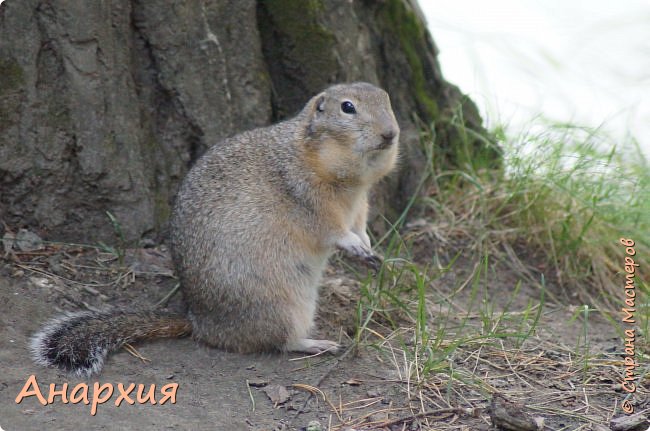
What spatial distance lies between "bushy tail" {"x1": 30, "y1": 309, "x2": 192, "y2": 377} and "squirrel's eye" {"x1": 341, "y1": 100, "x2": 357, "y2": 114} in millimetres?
1554

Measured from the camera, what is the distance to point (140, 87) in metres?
5.55

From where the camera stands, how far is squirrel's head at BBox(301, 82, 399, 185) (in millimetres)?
4711

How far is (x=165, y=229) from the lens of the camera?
5707 mm

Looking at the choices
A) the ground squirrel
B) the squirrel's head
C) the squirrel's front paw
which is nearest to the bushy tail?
the ground squirrel

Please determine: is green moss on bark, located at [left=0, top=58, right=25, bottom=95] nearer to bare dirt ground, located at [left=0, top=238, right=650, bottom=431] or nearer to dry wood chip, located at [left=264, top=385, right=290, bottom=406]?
bare dirt ground, located at [left=0, top=238, right=650, bottom=431]

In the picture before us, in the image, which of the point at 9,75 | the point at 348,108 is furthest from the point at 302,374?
the point at 9,75

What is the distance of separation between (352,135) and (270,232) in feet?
2.41

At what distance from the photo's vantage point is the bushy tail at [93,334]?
448cm

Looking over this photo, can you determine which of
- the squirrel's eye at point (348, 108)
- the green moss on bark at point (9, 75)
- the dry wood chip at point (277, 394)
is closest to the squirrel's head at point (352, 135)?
the squirrel's eye at point (348, 108)

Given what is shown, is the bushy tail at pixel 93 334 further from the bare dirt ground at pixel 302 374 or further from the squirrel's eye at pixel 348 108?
the squirrel's eye at pixel 348 108

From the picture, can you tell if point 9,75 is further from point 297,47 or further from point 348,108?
point 348,108

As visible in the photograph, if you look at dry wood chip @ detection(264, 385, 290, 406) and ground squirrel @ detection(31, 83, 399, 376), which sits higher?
ground squirrel @ detection(31, 83, 399, 376)

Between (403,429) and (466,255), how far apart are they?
225 centimetres

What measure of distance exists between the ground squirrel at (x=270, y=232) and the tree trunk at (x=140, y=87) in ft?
2.06
